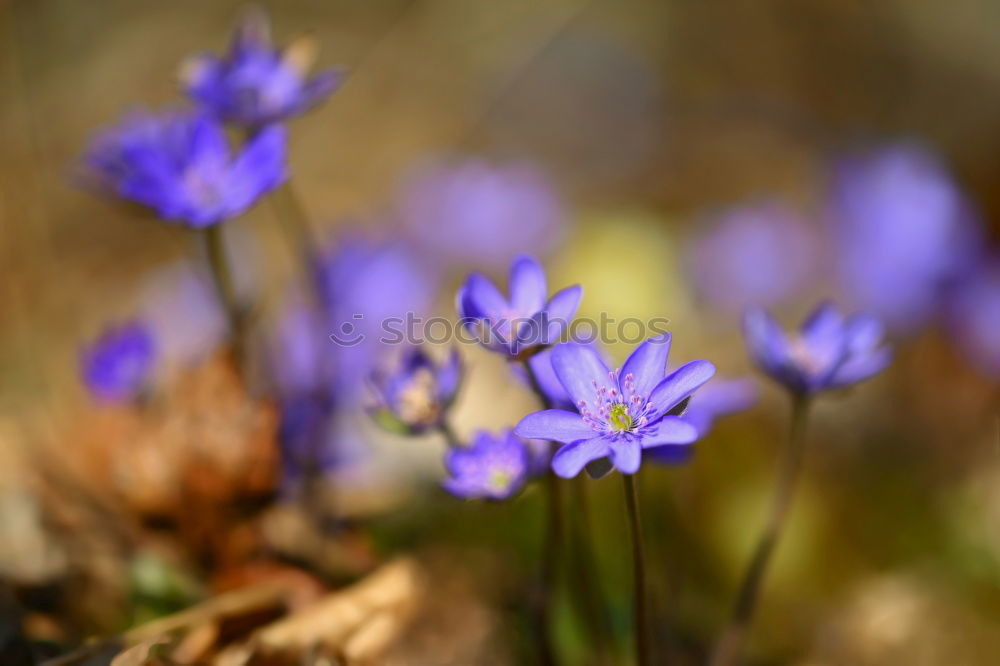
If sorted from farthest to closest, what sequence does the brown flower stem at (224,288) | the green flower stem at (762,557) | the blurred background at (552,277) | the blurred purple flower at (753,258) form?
1. the blurred purple flower at (753,258)
2. the blurred background at (552,277)
3. the brown flower stem at (224,288)
4. the green flower stem at (762,557)

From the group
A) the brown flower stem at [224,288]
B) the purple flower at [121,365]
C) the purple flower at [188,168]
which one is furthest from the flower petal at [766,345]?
the purple flower at [121,365]

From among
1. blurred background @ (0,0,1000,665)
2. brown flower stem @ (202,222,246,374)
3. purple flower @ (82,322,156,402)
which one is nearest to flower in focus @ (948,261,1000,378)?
blurred background @ (0,0,1000,665)

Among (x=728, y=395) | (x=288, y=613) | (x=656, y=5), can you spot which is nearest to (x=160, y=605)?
(x=288, y=613)

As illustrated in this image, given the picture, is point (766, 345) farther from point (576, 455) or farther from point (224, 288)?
point (224, 288)

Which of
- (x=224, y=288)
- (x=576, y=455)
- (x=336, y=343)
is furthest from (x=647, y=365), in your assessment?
(x=336, y=343)

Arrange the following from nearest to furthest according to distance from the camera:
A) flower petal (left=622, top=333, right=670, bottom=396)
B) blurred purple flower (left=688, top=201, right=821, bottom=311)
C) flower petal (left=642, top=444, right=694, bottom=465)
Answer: flower petal (left=622, top=333, right=670, bottom=396) < flower petal (left=642, top=444, right=694, bottom=465) < blurred purple flower (left=688, top=201, right=821, bottom=311)

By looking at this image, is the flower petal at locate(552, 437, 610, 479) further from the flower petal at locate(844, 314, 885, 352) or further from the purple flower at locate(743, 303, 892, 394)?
the flower petal at locate(844, 314, 885, 352)

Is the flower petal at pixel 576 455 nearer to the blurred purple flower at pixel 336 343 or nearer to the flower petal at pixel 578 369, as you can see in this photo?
the flower petal at pixel 578 369
